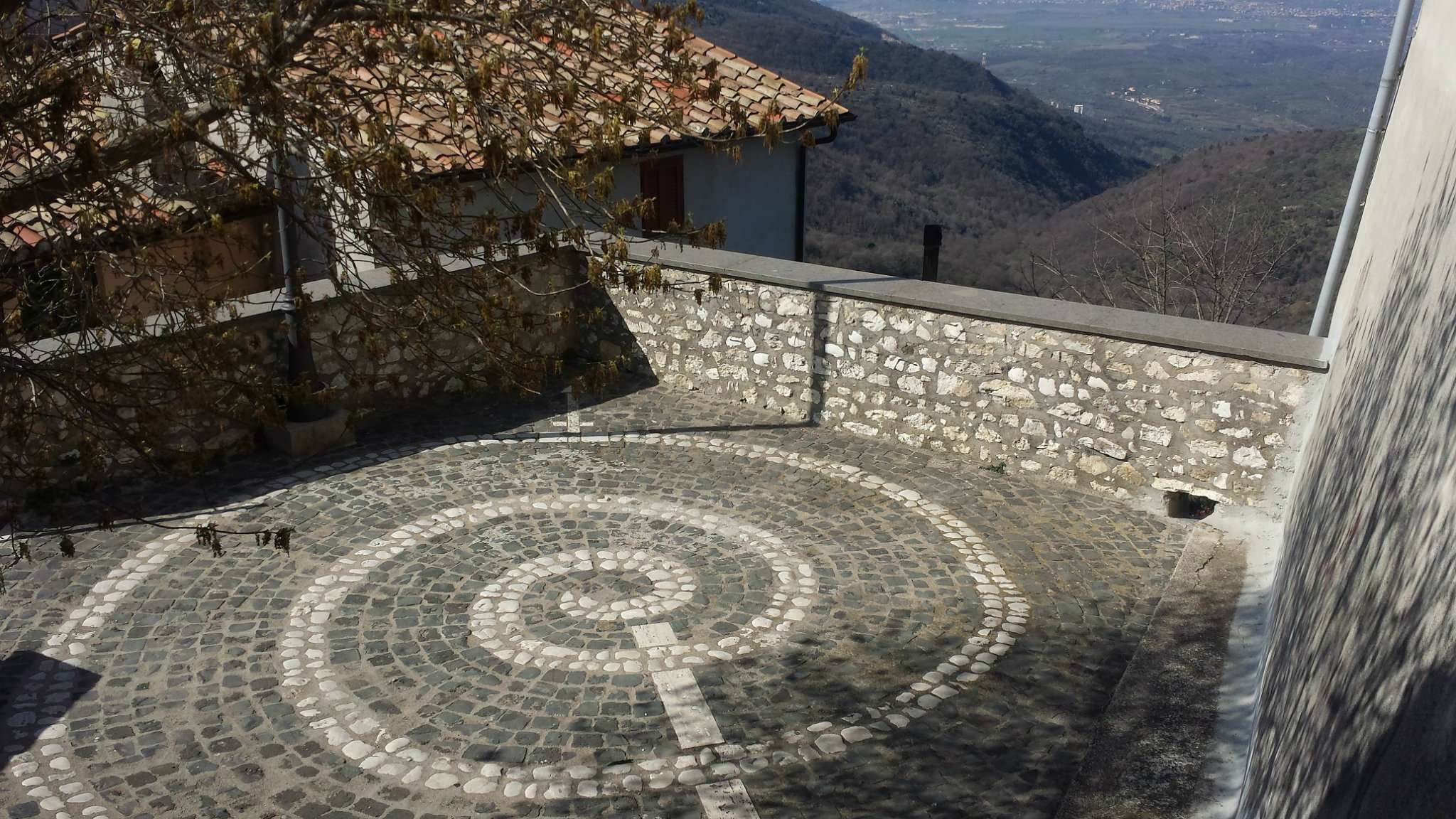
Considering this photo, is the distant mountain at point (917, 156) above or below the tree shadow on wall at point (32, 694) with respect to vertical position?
below

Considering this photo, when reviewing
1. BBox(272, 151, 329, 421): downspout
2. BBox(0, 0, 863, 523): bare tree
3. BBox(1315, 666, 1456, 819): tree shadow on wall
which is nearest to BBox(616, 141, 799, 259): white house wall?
BBox(272, 151, 329, 421): downspout

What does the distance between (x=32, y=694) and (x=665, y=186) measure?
8.81 meters

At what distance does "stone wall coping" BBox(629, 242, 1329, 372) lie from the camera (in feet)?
23.8

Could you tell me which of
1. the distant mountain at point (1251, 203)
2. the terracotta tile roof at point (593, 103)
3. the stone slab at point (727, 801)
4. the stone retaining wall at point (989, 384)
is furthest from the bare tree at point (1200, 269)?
the stone slab at point (727, 801)

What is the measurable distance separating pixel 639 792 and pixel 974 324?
459 cm

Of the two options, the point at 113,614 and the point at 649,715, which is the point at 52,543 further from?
the point at 649,715

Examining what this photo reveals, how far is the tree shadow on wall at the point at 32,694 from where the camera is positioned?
5223mm

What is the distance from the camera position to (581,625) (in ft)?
20.8

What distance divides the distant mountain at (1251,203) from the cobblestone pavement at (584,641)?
11.8 metres

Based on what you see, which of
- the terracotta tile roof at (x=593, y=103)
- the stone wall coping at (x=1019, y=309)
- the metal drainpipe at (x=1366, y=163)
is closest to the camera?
the terracotta tile roof at (x=593, y=103)

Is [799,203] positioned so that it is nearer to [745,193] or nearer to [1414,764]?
[745,193]

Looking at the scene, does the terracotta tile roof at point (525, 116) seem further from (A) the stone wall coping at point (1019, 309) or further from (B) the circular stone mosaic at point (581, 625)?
(B) the circular stone mosaic at point (581, 625)

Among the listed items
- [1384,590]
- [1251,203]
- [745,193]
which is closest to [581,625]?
[1384,590]

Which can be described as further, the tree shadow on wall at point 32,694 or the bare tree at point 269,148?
the tree shadow on wall at point 32,694
